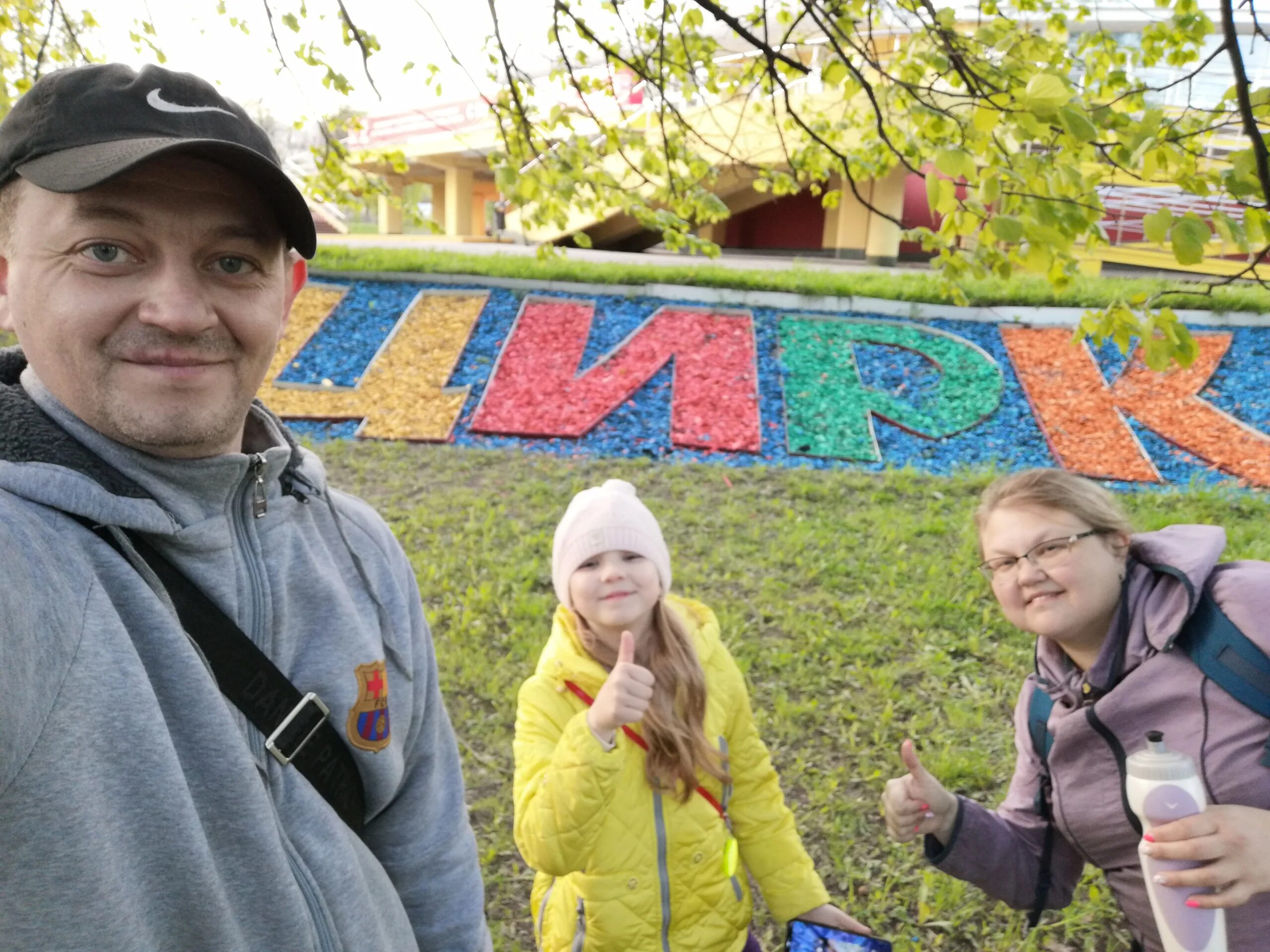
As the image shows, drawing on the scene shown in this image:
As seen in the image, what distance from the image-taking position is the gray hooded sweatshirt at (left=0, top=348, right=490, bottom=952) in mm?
898

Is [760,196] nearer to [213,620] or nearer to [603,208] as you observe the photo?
[603,208]

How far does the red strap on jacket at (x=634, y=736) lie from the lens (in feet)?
7.11

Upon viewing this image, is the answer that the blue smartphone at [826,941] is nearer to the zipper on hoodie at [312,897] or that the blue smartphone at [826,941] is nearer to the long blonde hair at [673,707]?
the long blonde hair at [673,707]

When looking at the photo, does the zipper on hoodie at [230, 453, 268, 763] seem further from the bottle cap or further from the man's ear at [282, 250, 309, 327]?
the bottle cap

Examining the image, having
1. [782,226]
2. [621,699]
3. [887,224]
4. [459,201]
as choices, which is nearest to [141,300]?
[621,699]

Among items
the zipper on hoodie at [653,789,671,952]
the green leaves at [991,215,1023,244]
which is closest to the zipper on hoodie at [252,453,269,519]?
the zipper on hoodie at [653,789,671,952]

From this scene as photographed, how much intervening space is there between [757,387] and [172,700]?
26.8 feet

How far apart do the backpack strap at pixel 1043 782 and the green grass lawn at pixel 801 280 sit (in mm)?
8445

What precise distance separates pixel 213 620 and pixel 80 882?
0.32 metres

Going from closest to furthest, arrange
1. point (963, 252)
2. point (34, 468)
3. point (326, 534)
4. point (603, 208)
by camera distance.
A: point (34, 468), point (326, 534), point (963, 252), point (603, 208)

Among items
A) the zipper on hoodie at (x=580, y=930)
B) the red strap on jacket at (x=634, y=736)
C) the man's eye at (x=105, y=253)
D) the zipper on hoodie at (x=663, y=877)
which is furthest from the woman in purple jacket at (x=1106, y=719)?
the man's eye at (x=105, y=253)

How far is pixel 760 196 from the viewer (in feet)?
54.1

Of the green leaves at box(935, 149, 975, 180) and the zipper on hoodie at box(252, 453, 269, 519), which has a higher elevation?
the green leaves at box(935, 149, 975, 180)

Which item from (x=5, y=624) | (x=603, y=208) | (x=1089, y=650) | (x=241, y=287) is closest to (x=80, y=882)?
(x=5, y=624)
